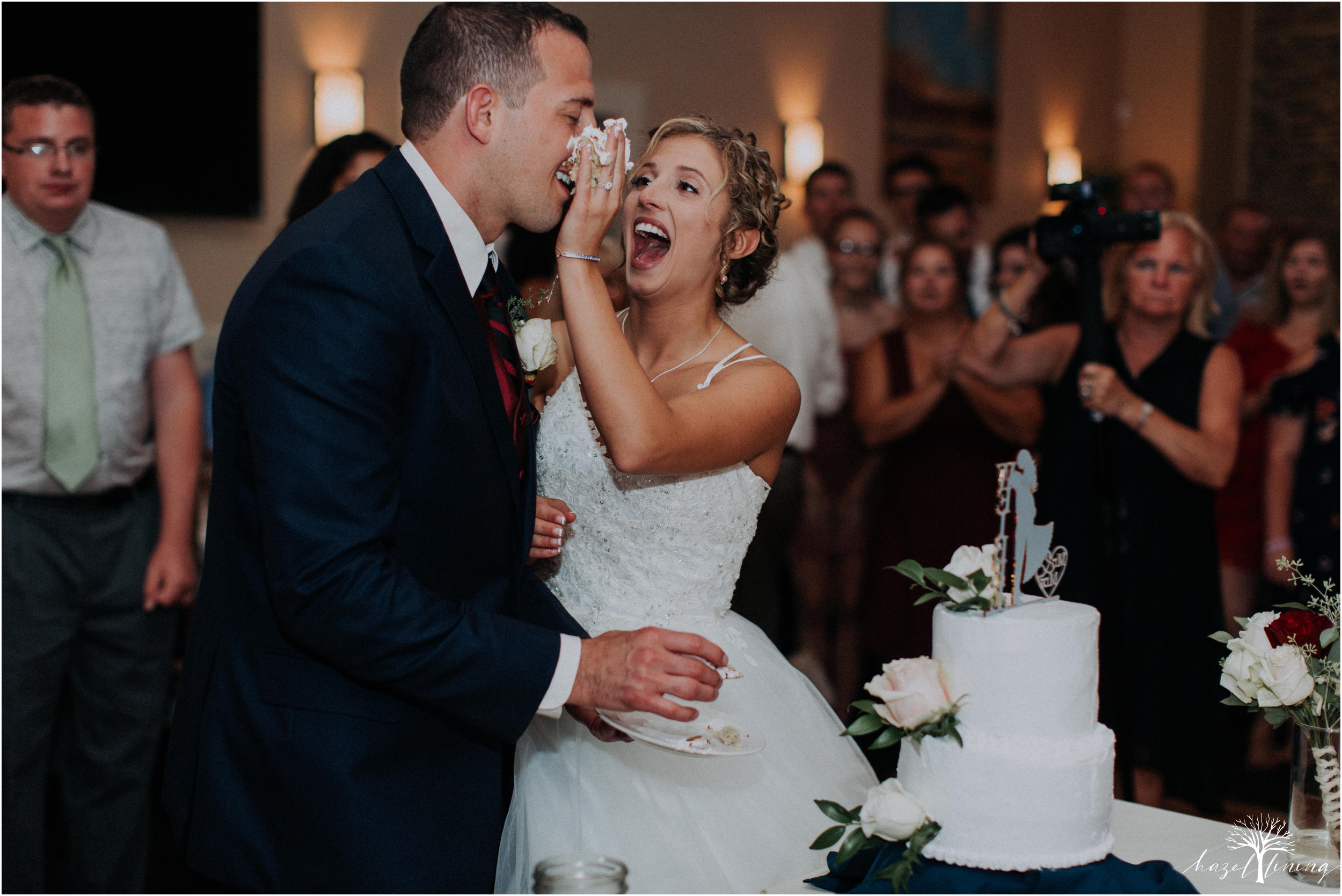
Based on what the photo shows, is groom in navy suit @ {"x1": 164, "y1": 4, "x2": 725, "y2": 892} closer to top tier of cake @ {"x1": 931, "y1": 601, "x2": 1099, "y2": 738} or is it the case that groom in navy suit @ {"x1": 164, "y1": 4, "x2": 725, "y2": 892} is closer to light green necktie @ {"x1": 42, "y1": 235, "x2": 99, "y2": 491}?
top tier of cake @ {"x1": 931, "y1": 601, "x2": 1099, "y2": 738}

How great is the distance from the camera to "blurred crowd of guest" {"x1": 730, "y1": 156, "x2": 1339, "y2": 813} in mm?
3008

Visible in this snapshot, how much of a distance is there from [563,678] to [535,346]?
1.76 feet

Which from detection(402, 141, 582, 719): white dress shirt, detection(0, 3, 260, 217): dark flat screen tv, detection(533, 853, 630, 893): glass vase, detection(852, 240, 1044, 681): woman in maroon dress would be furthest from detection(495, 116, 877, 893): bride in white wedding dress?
detection(0, 3, 260, 217): dark flat screen tv

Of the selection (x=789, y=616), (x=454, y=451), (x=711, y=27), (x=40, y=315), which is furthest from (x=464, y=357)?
(x=711, y=27)

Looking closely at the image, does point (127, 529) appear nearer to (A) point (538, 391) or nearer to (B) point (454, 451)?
(A) point (538, 391)

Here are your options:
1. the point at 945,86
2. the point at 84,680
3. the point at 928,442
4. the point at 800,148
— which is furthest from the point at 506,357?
the point at 945,86

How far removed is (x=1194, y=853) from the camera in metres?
1.57

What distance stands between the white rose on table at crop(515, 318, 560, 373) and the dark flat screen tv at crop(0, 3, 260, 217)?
3153 millimetres

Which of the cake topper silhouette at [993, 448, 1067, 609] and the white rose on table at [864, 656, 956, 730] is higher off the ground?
the cake topper silhouette at [993, 448, 1067, 609]

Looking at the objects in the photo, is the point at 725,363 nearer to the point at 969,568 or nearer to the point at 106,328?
the point at 969,568

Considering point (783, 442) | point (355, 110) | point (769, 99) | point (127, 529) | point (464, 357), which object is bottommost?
point (127, 529)

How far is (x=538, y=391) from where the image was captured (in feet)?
7.19

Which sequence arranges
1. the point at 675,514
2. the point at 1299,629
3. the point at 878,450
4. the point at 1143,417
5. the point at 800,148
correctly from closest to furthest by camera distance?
the point at 1299,629 → the point at 675,514 → the point at 1143,417 → the point at 878,450 → the point at 800,148

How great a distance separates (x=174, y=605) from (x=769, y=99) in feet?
14.6
